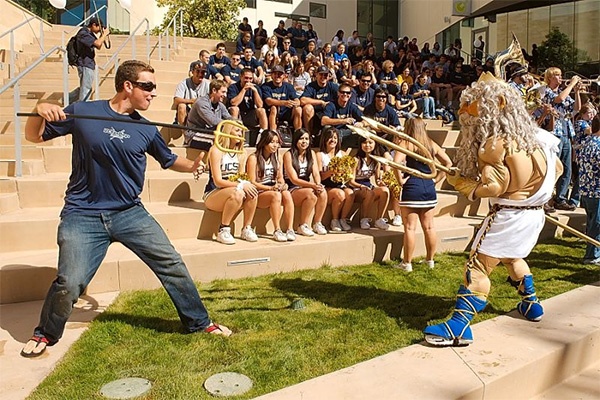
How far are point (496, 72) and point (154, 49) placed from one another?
467 inches

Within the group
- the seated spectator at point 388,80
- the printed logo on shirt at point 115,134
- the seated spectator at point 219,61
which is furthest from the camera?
the seated spectator at point 388,80

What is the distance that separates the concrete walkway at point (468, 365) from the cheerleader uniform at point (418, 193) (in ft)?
6.36

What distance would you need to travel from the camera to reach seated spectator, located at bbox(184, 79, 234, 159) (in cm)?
716

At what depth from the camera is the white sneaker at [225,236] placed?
18.9ft

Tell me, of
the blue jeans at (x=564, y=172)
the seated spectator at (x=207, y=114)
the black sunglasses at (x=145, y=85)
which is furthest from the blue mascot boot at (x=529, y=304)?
the blue jeans at (x=564, y=172)

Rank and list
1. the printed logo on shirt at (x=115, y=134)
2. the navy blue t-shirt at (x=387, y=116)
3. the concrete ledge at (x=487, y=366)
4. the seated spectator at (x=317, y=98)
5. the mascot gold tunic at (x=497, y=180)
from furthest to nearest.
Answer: the navy blue t-shirt at (x=387, y=116)
the seated spectator at (x=317, y=98)
the mascot gold tunic at (x=497, y=180)
the printed logo on shirt at (x=115, y=134)
the concrete ledge at (x=487, y=366)

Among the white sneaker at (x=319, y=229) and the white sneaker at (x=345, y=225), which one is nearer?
the white sneaker at (x=319, y=229)

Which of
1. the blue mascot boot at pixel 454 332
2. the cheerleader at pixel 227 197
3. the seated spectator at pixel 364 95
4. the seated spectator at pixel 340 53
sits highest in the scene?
the seated spectator at pixel 340 53

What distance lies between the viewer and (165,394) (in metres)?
3.10

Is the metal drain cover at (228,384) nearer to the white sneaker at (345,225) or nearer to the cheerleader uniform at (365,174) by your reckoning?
the white sneaker at (345,225)

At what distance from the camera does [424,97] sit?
12.7 meters

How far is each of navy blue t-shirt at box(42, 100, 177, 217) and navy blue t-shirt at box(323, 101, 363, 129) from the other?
15.3 feet

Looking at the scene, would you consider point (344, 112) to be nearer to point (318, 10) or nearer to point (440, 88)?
point (440, 88)

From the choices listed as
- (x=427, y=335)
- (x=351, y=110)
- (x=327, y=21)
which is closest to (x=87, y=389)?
(x=427, y=335)
